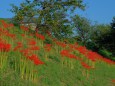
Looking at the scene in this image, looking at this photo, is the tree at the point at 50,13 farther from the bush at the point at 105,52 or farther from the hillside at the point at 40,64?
the bush at the point at 105,52

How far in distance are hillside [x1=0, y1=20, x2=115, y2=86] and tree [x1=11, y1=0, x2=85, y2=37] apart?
0.90 metres

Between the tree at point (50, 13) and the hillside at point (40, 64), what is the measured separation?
90 centimetres

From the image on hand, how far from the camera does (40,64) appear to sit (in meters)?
17.2

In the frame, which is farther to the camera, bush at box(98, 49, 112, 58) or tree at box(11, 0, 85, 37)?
bush at box(98, 49, 112, 58)

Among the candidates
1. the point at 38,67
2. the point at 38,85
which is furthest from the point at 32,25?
the point at 38,85

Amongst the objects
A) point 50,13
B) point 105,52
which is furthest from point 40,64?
point 105,52

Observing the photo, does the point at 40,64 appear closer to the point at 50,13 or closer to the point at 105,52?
the point at 50,13

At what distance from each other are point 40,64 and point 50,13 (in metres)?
11.2

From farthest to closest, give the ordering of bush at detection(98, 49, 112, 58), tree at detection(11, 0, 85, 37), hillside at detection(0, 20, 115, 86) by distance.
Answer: bush at detection(98, 49, 112, 58) < tree at detection(11, 0, 85, 37) < hillside at detection(0, 20, 115, 86)

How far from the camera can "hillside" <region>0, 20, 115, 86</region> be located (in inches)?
575

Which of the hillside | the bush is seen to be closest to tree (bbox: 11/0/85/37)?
the hillside

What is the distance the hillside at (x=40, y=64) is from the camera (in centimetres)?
1460

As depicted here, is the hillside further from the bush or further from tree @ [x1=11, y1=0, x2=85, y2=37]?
the bush

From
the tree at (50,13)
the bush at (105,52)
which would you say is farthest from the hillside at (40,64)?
the bush at (105,52)
